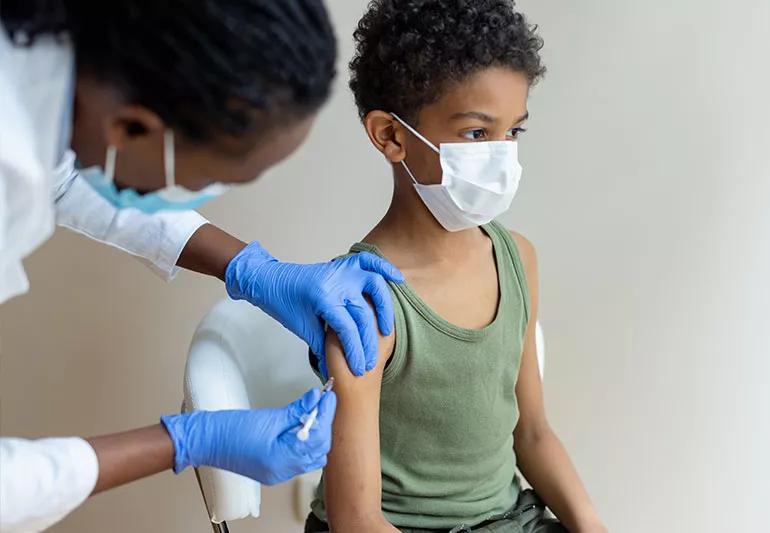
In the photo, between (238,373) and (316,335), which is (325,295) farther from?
(238,373)

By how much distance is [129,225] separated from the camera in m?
1.17

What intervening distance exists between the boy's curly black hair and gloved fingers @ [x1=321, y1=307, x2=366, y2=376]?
0.95 feet

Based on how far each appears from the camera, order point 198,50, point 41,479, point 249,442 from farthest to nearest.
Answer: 1. point 249,442
2. point 41,479
3. point 198,50

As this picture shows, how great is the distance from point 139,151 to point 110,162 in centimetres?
3

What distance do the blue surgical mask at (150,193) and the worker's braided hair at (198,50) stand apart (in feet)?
0.24

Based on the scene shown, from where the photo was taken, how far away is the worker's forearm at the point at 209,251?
47.3 inches

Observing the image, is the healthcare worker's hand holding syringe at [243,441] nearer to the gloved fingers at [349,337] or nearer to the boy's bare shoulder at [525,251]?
the gloved fingers at [349,337]

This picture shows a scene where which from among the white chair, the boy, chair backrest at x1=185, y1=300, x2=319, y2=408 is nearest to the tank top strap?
the boy

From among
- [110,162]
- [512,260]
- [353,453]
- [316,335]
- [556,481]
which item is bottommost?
[556,481]

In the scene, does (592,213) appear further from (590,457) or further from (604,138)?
(590,457)

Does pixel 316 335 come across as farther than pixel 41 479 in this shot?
Yes

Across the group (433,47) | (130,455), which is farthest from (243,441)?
(433,47)

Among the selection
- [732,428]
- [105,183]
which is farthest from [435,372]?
[732,428]

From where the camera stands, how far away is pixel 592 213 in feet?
5.09
